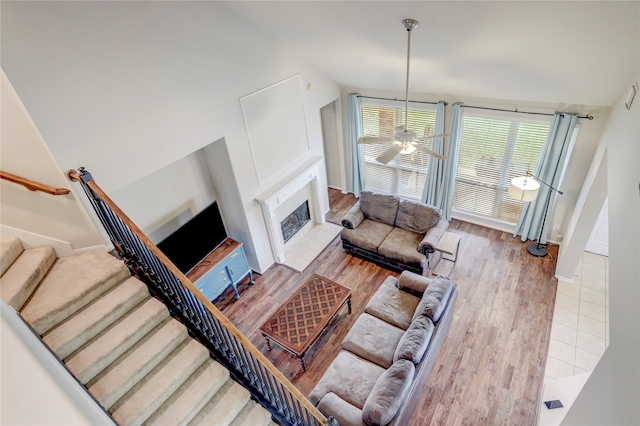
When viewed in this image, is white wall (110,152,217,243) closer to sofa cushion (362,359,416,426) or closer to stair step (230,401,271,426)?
stair step (230,401,271,426)

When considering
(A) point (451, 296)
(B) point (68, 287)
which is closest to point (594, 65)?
(A) point (451, 296)

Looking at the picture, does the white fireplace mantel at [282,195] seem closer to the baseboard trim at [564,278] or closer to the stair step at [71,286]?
the stair step at [71,286]

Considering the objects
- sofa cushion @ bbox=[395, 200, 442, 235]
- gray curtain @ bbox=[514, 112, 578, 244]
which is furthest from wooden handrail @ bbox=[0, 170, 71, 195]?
gray curtain @ bbox=[514, 112, 578, 244]

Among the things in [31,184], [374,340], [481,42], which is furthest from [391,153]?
[31,184]

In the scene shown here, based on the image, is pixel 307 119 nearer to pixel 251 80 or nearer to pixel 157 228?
pixel 251 80

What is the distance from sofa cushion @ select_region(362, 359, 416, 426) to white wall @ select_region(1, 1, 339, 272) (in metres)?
3.11

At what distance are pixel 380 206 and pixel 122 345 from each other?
4602 mm

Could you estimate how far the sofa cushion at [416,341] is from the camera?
375 centimetres

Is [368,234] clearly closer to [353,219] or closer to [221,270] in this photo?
[353,219]

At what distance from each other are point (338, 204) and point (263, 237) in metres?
2.45

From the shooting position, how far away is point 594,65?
3.67 meters

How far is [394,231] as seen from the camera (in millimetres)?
6266

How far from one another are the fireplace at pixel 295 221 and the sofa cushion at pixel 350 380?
2813 millimetres

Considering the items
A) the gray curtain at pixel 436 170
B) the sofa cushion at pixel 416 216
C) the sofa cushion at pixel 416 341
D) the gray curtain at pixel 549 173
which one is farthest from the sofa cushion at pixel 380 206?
the sofa cushion at pixel 416 341
